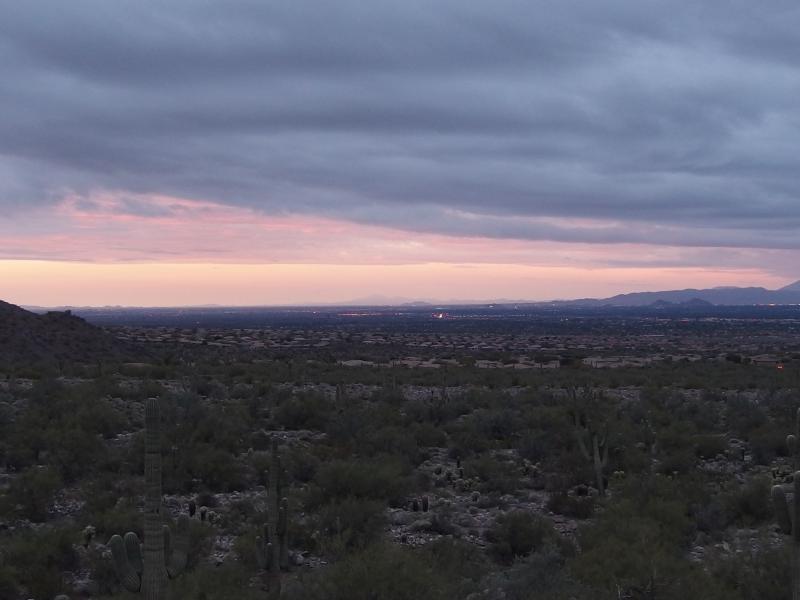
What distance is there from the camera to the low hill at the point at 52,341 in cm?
5356

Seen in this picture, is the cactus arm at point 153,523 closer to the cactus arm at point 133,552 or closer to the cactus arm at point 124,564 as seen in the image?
the cactus arm at point 124,564

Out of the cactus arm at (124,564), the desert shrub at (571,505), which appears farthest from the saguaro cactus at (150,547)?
the desert shrub at (571,505)

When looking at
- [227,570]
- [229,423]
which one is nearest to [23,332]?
[229,423]

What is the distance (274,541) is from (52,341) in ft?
170

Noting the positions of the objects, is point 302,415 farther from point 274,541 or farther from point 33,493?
point 274,541

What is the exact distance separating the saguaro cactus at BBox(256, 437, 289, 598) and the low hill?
4146 centimetres

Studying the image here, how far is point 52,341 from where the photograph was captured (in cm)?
5850

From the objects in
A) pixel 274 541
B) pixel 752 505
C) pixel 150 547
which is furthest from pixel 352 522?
pixel 752 505

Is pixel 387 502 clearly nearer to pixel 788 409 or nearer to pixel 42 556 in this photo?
pixel 42 556

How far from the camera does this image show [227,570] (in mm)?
11750

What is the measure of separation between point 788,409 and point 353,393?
17420 millimetres

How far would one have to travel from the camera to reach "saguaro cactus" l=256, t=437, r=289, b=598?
38.7 ft

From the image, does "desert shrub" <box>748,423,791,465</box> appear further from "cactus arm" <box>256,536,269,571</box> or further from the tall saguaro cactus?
"cactus arm" <box>256,536,269,571</box>

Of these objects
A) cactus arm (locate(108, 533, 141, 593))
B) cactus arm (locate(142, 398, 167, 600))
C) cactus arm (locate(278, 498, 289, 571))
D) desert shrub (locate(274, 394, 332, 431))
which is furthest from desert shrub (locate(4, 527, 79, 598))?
desert shrub (locate(274, 394, 332, 431))
